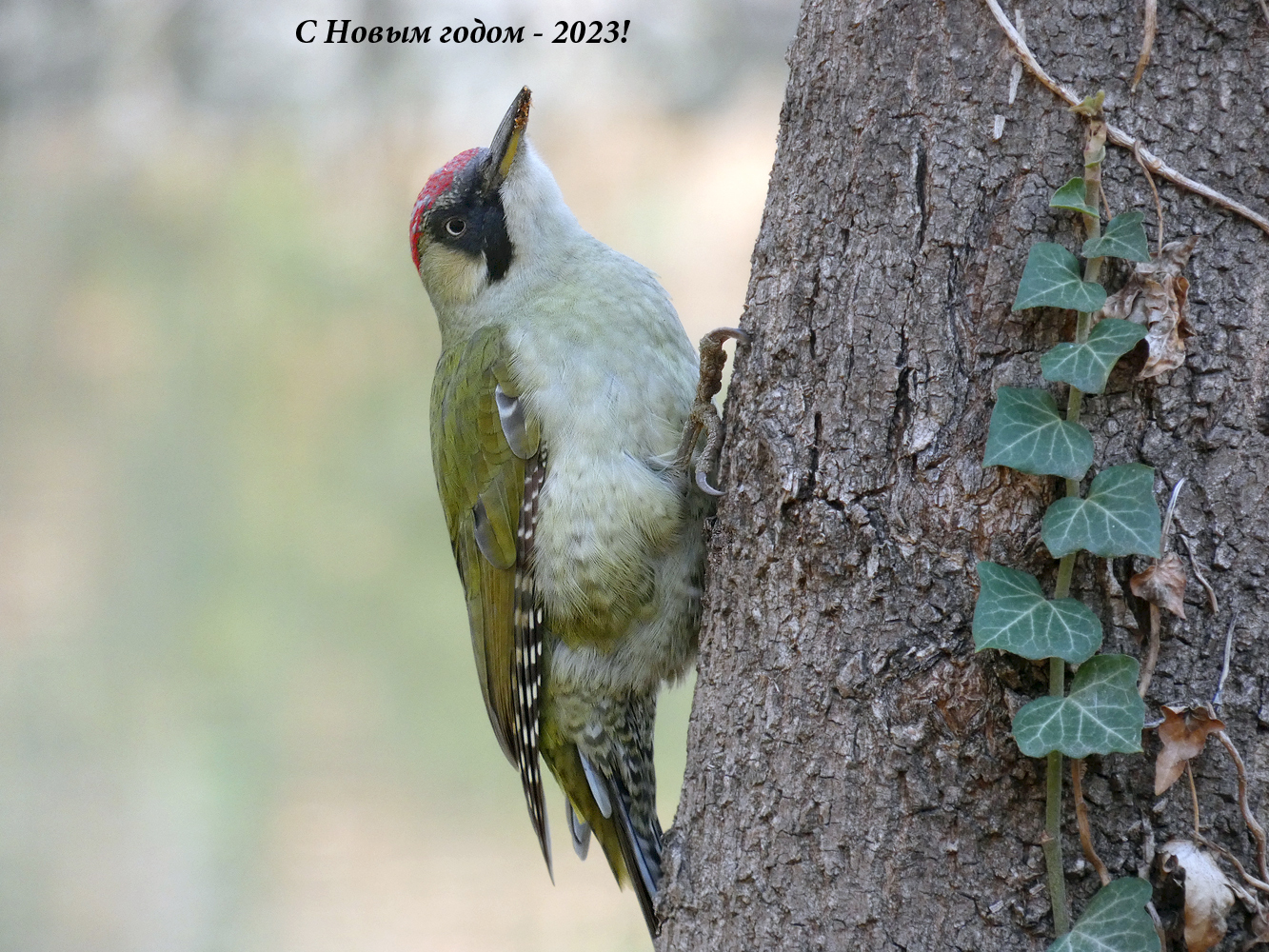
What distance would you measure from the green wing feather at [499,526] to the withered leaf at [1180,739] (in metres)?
1.34

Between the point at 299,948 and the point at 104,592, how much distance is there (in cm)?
186

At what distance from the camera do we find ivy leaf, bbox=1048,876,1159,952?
1307 mm

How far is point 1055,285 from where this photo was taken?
1356 mm

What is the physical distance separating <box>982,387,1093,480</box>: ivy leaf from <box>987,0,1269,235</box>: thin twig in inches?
12.1

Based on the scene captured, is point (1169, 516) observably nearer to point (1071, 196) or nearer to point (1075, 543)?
point (1075, 543)

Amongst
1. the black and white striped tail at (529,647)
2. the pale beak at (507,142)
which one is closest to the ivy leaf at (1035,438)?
the black and white striped tail at (529,647)

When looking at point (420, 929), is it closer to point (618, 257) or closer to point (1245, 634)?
point (618, 257)

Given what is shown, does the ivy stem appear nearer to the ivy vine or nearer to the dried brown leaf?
the ivy vine

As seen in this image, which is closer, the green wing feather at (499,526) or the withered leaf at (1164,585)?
the withered leaf at (1164,585)

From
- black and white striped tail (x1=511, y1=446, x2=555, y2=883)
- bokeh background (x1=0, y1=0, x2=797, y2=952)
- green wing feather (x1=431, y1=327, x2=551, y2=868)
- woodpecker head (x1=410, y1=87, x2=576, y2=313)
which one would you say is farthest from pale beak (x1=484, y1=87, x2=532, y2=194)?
bokeh background (x1=0, y1=0, x2=797, y2=952)

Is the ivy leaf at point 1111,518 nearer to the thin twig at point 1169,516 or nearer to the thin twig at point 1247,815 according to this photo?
the thin twig at point 1169,516

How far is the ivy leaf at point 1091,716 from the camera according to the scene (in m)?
1.29

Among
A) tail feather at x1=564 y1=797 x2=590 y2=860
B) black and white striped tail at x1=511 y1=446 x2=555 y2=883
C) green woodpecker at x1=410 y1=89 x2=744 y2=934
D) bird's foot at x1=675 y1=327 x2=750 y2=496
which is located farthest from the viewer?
tail feather at x1=564 y1=797 x2=590 y2=860

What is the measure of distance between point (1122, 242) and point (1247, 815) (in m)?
0.68
